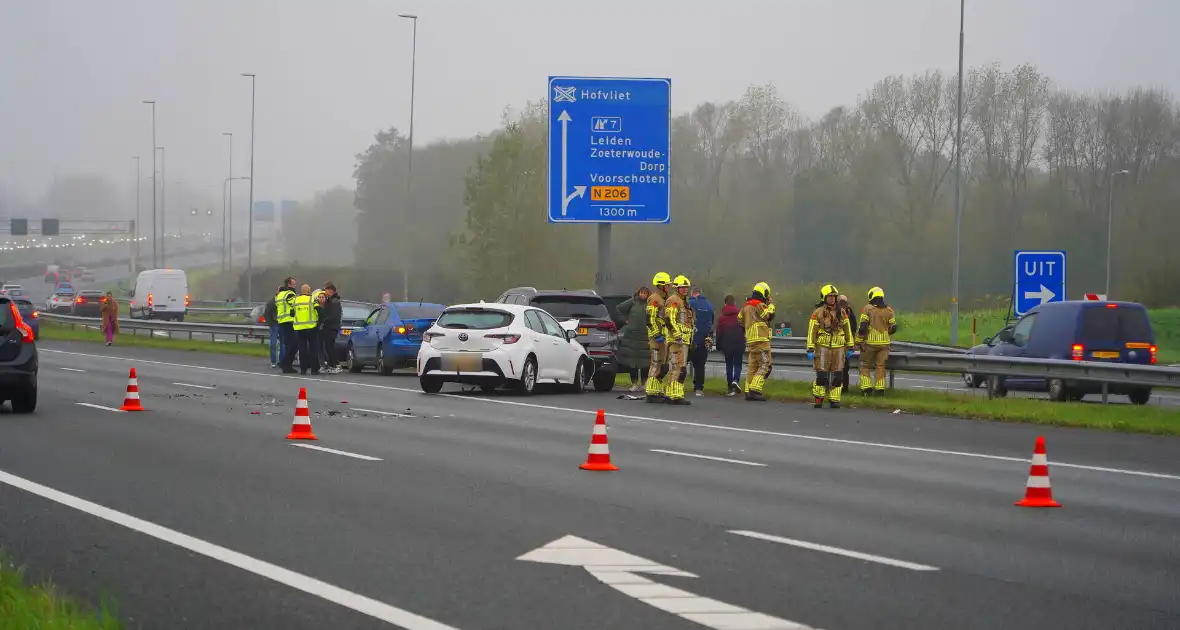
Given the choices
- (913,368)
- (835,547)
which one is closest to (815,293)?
(913,368)

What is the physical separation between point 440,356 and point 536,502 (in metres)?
14.1

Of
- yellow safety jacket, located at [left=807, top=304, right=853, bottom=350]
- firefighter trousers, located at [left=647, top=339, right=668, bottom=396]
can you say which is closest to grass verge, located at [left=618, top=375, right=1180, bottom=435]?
yellow safety jacket, located at [left=807, top=304, right=853, bottom=350]

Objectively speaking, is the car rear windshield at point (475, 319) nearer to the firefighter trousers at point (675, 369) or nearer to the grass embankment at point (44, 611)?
the firefighter trousers at point (675, 369)

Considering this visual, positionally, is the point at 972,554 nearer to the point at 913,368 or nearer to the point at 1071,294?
the point at 913,368

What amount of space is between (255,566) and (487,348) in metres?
16.9

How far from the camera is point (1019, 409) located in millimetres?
22578

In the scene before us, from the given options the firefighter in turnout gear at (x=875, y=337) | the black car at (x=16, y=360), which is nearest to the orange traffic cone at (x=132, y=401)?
the black car at (x=16, y=360)

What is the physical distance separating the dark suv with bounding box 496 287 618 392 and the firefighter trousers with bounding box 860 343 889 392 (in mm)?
4738

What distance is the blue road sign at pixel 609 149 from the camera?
3334 cm

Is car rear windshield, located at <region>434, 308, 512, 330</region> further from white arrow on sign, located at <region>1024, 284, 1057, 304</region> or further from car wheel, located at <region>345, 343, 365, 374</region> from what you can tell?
car wheel, located at <region>345, 343, 365, 374</region>

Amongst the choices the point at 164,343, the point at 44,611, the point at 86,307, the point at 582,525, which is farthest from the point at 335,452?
the point at 86,307

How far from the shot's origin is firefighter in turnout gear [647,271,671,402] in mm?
24469

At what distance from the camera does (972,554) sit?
932 cm

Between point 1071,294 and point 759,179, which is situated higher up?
point 759,179
